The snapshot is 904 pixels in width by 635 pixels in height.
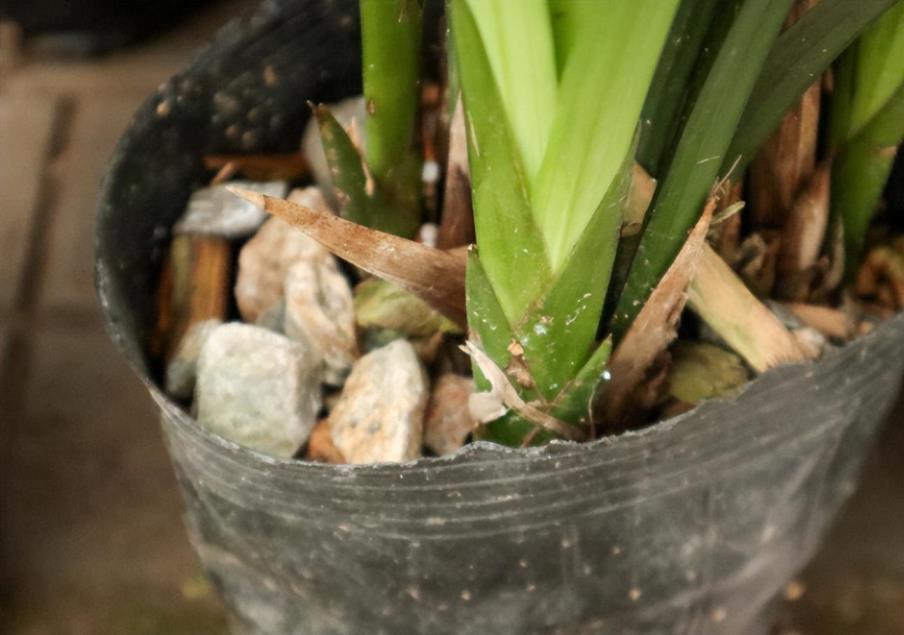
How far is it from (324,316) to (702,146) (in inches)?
11.2

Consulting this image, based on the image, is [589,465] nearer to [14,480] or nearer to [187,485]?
[187,485]

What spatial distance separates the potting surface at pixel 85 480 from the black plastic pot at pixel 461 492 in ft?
0.48

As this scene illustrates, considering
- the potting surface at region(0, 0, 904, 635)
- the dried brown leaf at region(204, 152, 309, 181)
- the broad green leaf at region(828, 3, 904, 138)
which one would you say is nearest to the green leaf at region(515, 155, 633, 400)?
the broad green leaf at region(828, 3, 904, 138)

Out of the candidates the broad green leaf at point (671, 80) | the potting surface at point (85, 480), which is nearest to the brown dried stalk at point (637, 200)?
the broad green leaf at point (671, 80)

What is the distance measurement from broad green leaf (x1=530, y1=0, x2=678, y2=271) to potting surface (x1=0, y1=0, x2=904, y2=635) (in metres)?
0.57

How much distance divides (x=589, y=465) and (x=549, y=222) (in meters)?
0.15

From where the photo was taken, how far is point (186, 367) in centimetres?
64

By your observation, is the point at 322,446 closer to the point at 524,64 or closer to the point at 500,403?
the point at 500,403

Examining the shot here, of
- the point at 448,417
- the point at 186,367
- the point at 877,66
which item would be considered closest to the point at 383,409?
the point at 448,417

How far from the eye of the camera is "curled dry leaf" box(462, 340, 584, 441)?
1.63ft

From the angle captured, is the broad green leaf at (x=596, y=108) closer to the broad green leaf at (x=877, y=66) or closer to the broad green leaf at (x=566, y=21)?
the broad green leaf at (x=566, y=21)

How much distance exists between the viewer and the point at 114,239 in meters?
0.60

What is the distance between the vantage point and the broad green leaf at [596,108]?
36 cm

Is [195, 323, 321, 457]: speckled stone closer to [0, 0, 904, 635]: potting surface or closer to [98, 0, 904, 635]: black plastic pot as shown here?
[98, 0, 904, 635]: black plastic pot
